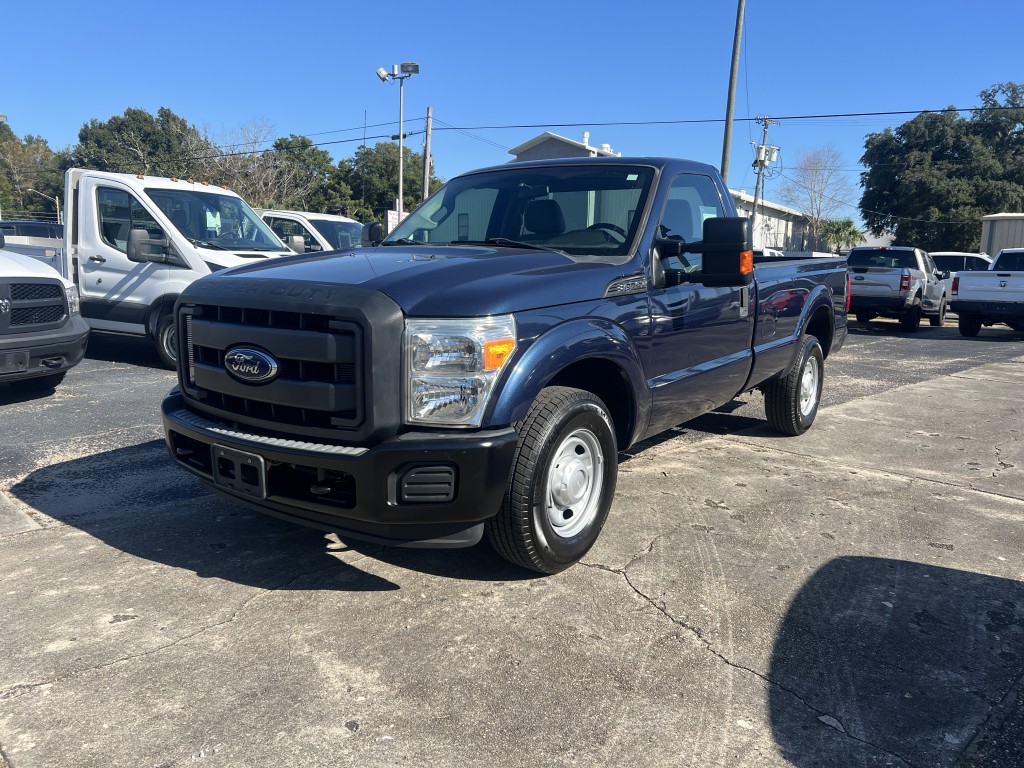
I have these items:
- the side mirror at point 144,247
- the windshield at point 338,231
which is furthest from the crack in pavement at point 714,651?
the windshield at point 338,231

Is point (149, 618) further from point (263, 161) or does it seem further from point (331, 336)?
point (263, 161)

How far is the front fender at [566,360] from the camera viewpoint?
3.07 m

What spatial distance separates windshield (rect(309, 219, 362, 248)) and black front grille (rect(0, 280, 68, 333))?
279 inches

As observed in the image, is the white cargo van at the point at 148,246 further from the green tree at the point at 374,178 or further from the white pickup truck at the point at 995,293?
the green tree at the point at 374,178

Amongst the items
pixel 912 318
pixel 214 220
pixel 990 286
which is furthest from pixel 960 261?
pixel 214 220

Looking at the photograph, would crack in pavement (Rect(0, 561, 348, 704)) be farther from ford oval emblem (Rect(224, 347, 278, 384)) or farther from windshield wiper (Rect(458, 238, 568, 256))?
A: windshield wiper (Rect(458, 238, 568, 256))

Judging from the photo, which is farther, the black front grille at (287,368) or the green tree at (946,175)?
the green tree at (946,175)

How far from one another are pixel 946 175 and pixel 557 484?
4853 cm

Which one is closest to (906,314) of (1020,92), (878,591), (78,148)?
(878,591)

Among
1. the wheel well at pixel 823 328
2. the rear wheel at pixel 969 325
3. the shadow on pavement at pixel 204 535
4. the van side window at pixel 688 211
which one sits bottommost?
the shadow on pavement at pixel 204 535

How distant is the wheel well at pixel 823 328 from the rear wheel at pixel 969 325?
11684 millimetres

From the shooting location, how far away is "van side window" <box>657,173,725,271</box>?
4.34 m

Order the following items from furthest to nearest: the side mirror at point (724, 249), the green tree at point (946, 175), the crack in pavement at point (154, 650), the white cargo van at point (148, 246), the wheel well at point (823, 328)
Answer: the green tree at point (946, 175) < the white cargo van at point (148, 246) < the wheel well at point (823, 328) < the side mirror at point (724, 249) < the crack in pavement at point (154, 650)

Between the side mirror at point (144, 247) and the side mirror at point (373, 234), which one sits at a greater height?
the side mirror at point (373, 234)
